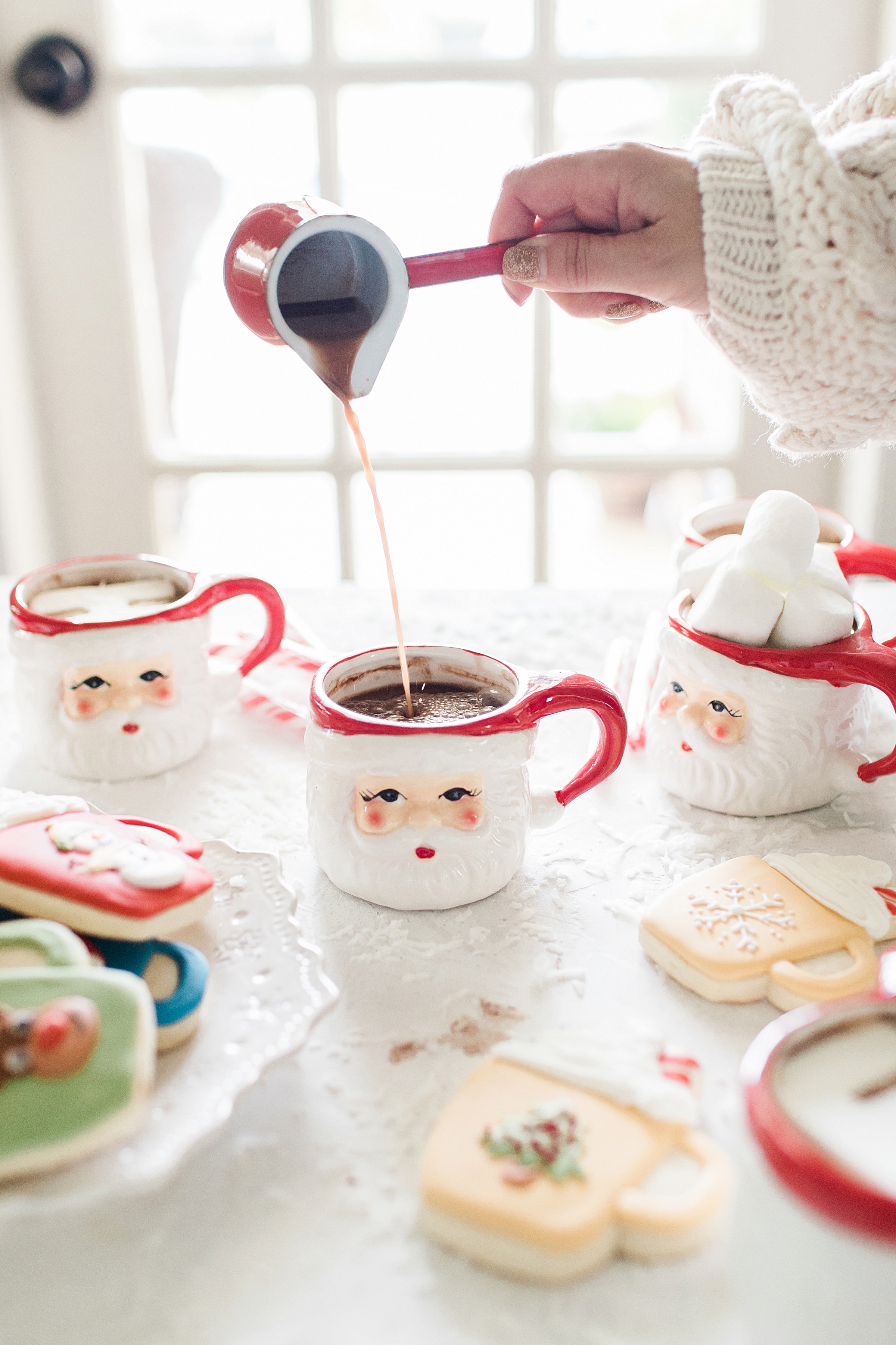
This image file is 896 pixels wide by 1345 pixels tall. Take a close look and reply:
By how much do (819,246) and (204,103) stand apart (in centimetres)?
132

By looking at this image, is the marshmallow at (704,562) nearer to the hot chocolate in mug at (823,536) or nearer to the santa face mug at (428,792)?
the hot chocolate in mug at (823,536)

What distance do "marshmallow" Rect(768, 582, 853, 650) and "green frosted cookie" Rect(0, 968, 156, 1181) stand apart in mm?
486

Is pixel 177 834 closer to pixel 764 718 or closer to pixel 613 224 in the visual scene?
pixel 764 718

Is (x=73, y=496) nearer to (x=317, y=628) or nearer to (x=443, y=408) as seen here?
(x=443, y=408)

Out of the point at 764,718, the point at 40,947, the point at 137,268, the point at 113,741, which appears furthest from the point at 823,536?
the point at 137,268

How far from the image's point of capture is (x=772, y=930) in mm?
621

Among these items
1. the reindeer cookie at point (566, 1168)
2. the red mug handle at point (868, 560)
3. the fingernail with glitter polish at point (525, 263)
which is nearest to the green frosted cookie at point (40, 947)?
the reindeer cookie at point (566, 1168)

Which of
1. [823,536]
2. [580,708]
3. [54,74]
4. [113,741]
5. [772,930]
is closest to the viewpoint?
[772,930]

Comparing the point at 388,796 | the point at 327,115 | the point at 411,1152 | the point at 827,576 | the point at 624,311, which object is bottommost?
the point at 411,1152

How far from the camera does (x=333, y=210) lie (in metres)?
0.72

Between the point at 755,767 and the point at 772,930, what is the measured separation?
18cm

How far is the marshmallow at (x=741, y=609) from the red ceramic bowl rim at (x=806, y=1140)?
1.08 feet

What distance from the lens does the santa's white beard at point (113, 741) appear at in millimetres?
835

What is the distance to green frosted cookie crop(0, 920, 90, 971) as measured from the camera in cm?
52
